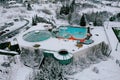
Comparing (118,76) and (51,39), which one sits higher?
(51,39)

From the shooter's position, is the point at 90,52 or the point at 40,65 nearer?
the point at 40,65

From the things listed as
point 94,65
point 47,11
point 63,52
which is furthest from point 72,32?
point 47,11

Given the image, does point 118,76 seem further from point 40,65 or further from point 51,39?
point 51,39

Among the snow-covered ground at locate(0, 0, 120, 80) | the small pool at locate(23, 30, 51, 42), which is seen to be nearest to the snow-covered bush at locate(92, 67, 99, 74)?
the snow-covered ground at locate(0, 0, 120, 80)

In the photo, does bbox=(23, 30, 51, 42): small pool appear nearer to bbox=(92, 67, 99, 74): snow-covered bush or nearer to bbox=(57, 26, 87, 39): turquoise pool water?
Answer: bbox=(57, 26, 87, 39): turquoise pool water

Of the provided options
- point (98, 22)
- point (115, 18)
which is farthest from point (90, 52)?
point (115, 18)

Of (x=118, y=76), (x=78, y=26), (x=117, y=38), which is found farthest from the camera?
(x=78, y=26)

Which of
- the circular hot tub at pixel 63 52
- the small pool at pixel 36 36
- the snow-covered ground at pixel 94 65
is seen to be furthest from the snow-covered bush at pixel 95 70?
the small pool at pixel 36 36

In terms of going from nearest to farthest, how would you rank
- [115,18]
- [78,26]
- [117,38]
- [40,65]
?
[40,65], [117,38], [78,26], [115,18]
